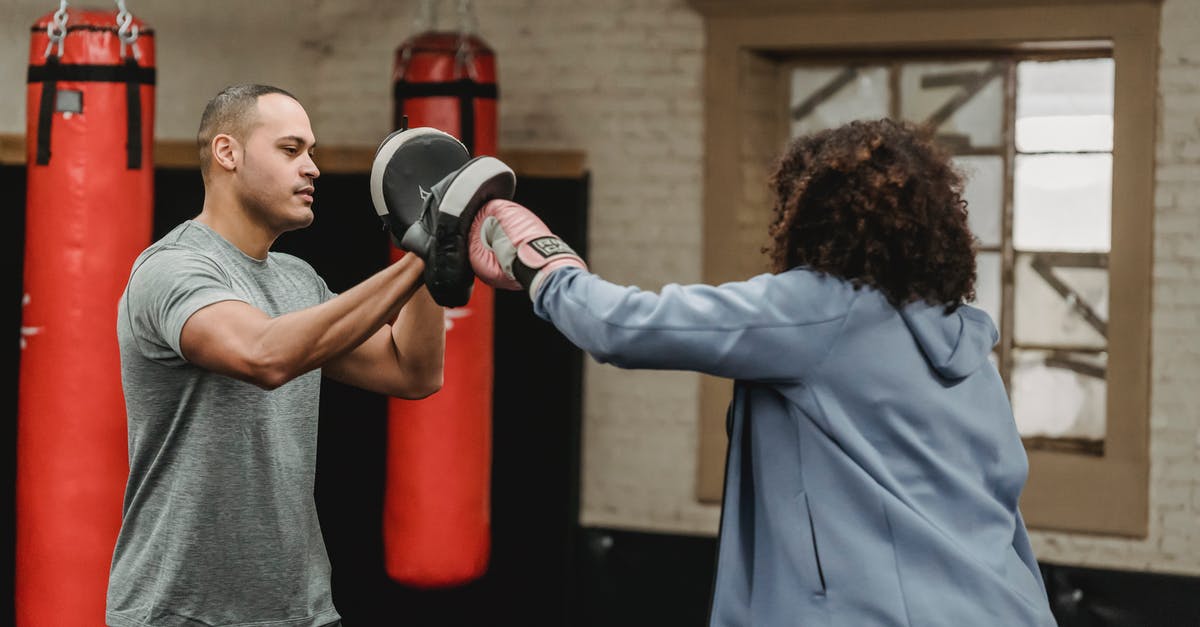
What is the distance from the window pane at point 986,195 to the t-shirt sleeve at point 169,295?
3.09 metres

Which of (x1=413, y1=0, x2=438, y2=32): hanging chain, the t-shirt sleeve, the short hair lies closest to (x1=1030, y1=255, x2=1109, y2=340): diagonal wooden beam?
(x1=413, y1=0, x2=438, y2=32): hanging chain

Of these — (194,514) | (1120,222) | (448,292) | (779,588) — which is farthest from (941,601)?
(1120,222)

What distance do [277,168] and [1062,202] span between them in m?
3.06

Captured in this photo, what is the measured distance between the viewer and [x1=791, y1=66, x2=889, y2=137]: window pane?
4.49 meters

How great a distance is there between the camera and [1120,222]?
158 inches

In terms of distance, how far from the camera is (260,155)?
207 cm

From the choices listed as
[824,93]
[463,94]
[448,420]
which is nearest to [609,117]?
[824,93]

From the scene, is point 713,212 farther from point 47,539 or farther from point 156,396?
point 156,396

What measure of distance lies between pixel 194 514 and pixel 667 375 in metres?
2.78

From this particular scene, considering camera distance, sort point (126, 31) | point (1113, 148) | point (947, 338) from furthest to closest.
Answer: point (1113, 148)
point (126, 31)
point (947, 338)

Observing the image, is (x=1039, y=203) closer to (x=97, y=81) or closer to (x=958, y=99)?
(x=958, y=99)

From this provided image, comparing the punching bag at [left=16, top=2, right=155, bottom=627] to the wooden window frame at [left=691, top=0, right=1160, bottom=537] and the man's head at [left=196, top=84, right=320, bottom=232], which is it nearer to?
the man's head at [left=196, top=84, right=320, bottom=232]

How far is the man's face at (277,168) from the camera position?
2.05 m

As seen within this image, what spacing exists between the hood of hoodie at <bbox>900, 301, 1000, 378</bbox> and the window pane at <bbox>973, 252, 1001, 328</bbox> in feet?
8.85
